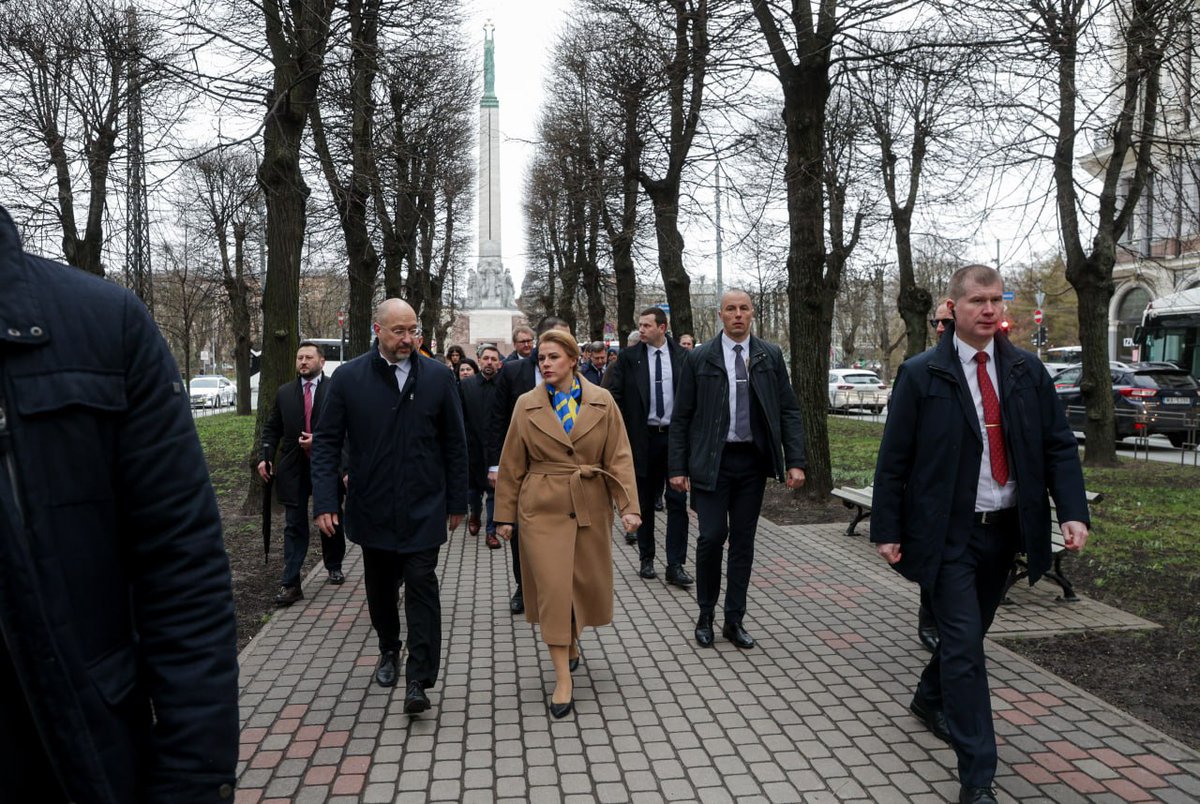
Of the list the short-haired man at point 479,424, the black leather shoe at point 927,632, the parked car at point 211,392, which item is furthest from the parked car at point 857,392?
the black leather shoe at point 927,632

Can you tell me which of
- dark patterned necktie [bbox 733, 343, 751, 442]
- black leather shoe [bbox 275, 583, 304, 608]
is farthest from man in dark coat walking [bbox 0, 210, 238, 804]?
black leather shoe [bbox 275, 583, 304, 608]

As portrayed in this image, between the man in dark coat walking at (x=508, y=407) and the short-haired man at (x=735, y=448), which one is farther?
the man in dark coat walking at (x=508, y=407)

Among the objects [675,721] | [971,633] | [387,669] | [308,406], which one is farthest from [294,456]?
[971,633]

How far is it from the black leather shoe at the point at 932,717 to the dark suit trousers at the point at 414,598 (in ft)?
7.85

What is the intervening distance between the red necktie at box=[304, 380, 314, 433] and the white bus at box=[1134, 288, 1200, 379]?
23.5 meters

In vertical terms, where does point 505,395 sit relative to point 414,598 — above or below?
above

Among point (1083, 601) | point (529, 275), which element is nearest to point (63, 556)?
point (1083, 601)

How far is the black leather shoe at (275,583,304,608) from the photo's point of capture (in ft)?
23.4

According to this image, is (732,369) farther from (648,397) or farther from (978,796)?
(978,796)

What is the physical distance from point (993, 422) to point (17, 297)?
3541 mm

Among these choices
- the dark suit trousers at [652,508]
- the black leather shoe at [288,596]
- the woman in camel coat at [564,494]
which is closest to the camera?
the woman in camel coat at [564,494]

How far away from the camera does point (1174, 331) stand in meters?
24.6

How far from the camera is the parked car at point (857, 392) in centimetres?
3538

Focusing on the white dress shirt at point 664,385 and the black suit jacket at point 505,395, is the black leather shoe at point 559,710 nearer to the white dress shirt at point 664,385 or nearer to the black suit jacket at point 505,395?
the black suit jacket at point 505,395
